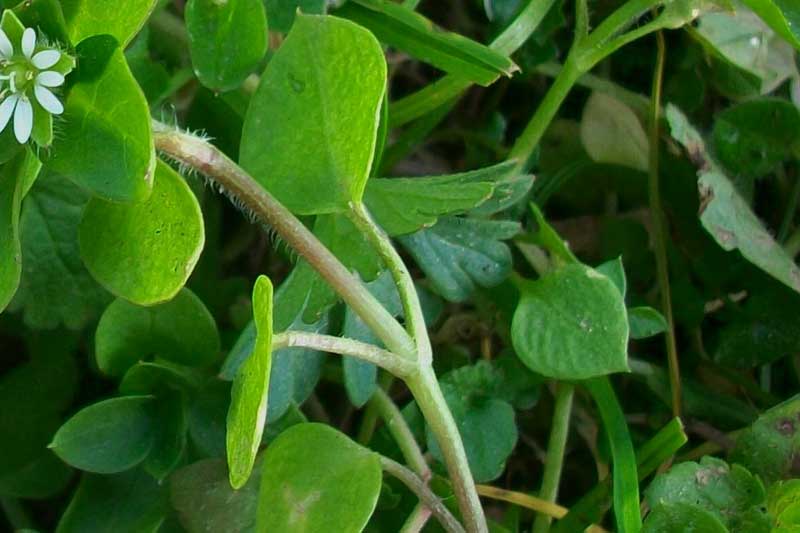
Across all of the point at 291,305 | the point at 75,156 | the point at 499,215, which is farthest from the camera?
the point at 499,215

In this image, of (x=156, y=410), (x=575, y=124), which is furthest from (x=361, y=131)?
(x=575, y=124)

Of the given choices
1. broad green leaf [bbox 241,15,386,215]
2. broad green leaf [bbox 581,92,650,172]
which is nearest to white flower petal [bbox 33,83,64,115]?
broad green leaf [bbox 241,15,386,215]

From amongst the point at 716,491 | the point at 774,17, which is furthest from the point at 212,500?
the point at 774,17

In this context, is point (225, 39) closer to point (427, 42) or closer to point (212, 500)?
point (427, 42)

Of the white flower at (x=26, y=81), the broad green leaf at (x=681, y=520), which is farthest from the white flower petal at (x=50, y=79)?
the broad green leaf at (x=681, y=520)

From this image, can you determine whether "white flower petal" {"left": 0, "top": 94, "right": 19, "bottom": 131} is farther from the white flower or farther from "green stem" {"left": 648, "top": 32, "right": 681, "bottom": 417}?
"green stem" {"left": 648, "top": 32, "right": 681, "bottom": 417}

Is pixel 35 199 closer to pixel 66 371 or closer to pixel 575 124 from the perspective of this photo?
pixel 66 371
